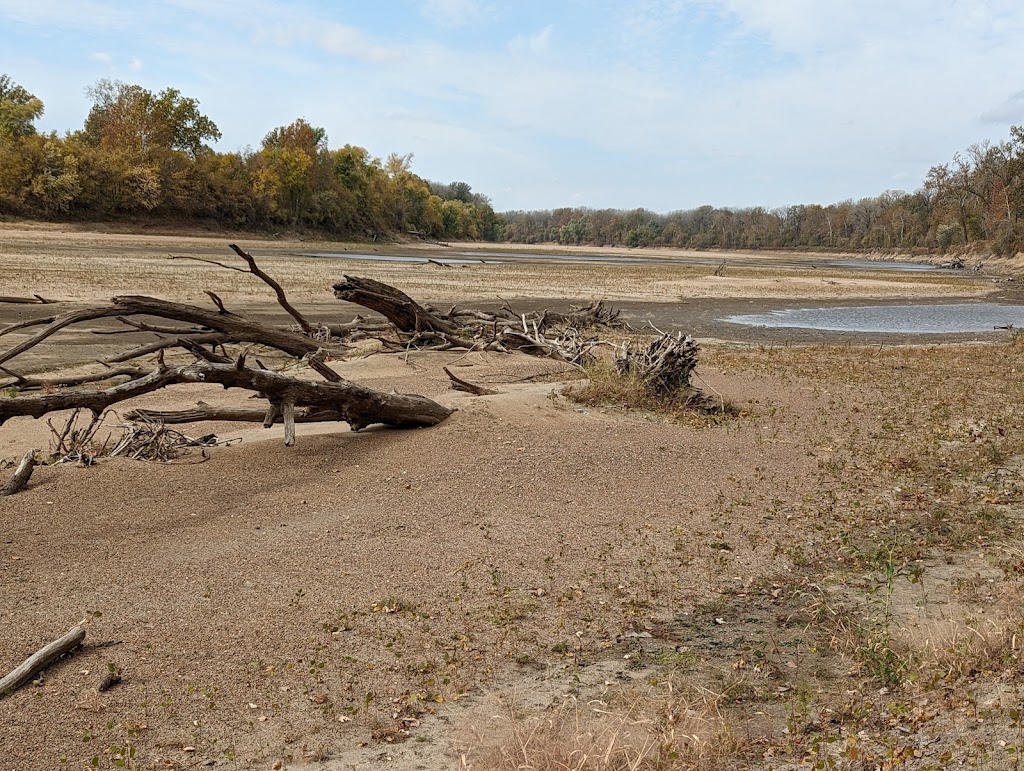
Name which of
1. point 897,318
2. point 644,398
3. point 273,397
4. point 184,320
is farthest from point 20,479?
point 897,318

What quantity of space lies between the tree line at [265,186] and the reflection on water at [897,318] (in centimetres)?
4416

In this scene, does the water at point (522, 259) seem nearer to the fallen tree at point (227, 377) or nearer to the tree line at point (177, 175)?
the tree line at point (177, 175)

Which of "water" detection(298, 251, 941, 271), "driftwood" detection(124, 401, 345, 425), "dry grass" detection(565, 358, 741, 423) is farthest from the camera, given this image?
"water" detection(298, 251, 941, 271)

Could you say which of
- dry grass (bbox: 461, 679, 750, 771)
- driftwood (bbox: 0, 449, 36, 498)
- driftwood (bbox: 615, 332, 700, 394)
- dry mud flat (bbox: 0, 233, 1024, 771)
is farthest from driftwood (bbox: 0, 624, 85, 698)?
driftwood (bbox: 615, 332, 700, 394)

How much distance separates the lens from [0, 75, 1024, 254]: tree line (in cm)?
6209

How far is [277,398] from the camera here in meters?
8.91

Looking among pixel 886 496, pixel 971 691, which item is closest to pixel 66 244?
pixel 886 496

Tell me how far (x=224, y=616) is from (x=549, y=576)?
2.36 meters

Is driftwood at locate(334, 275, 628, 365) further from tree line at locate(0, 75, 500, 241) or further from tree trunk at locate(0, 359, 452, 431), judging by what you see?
tree line at locate(0, 75, 500, 241)

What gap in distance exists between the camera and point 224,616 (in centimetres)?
564

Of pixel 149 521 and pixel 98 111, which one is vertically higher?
pixel 98 111

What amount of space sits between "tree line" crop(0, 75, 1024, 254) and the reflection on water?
4416cm

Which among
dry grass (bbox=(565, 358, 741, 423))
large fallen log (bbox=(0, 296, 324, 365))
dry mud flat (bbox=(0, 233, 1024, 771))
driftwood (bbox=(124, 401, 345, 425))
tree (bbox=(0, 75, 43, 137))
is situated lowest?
dry mud flat (bbox=(0, 233, 1024, 771))

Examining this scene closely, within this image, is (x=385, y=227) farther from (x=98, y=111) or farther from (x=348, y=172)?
(x=98, y=111)
